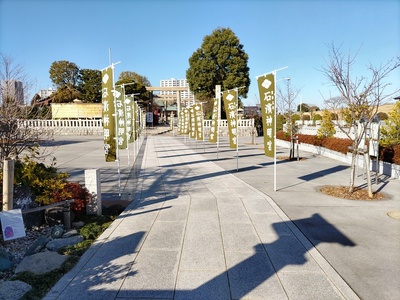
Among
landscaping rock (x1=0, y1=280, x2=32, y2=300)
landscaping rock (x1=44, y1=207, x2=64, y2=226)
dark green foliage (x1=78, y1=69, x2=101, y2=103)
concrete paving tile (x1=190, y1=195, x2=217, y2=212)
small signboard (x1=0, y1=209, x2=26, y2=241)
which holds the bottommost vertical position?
concrete paving tile (x1=190, y1=195, x2=217, y2=212)

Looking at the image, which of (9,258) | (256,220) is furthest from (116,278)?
(256,220)

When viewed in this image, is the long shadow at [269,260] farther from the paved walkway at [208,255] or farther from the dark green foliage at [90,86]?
the dark green foliage at [90,86]

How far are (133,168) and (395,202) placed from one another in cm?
990

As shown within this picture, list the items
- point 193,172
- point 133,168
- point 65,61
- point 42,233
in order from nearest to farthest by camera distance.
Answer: point 42,233 → point 193,172 → point 133,168 → point 65,61

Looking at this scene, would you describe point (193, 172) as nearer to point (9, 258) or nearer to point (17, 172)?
point (17, 172)

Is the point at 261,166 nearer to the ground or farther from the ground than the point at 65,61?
nearer to the ground

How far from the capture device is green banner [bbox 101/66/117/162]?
7.41 meters

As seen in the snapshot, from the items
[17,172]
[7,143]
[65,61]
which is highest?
[65,61]

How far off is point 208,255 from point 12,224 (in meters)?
2.97

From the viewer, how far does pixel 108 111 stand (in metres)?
7.84

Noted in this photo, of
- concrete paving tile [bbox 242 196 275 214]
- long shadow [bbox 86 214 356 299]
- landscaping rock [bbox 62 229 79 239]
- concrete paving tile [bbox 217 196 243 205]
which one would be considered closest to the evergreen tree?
concrete paving tile [bbox 242 196 275 214]

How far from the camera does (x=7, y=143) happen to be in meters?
6.06

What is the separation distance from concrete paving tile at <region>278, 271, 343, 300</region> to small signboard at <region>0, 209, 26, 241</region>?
12.6 feet

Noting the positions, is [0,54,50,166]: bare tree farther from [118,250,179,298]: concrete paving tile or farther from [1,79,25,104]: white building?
[118,250,179,298]: concrete paving tile
